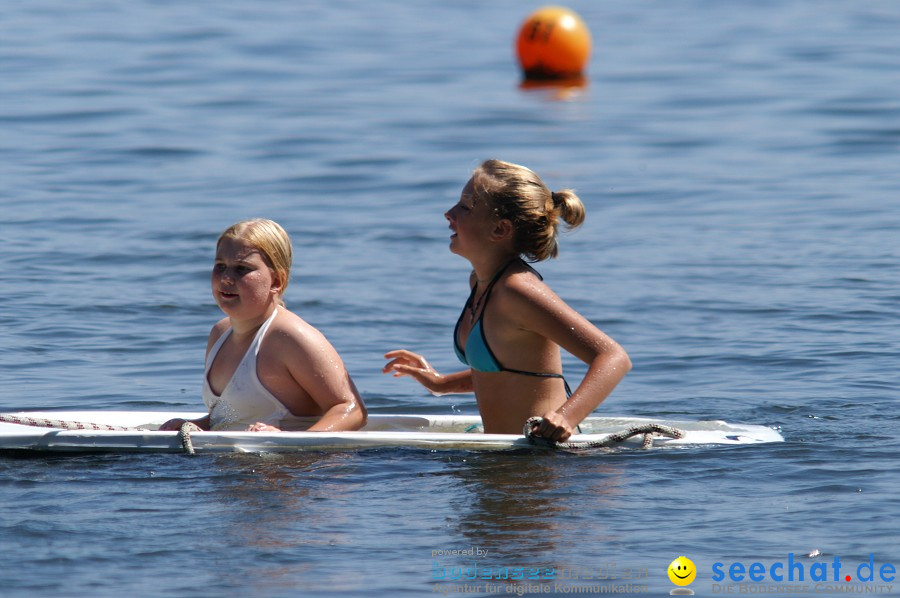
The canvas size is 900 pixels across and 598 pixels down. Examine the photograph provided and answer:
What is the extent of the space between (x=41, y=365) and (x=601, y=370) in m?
3.63

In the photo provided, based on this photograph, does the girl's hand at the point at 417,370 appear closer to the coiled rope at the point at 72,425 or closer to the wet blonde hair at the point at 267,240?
the wet blonde hair at the point at 267,240

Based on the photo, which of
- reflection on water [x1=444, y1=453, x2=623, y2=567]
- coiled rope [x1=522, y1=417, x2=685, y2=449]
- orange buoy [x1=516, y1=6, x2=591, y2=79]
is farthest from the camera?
orange buoy [x1=516, y1=6, x2=591, y2=79]

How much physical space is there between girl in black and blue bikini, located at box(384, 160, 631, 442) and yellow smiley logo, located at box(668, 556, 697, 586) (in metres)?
1.06

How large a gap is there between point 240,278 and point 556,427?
1.35 m

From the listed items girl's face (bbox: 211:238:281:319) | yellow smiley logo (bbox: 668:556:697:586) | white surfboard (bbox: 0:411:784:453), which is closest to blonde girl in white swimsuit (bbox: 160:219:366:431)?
girl's face (bbox: 211:238:281:319)

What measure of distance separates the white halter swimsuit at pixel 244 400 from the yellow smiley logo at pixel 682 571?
5.97ft

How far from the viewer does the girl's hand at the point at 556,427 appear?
5.37 m

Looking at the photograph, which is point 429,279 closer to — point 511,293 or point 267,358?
point 267,358

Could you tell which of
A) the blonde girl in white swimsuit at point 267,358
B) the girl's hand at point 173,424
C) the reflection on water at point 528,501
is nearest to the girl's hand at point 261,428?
the blonde girl in white swimsuit at point 267,358

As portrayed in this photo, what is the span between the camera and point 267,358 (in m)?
5.79

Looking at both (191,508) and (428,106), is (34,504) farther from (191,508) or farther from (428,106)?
(428,106)

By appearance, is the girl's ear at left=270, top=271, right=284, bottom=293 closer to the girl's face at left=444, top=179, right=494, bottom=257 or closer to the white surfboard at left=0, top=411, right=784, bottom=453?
the white surfboard at left=0, top=411, right=784, bottom=453

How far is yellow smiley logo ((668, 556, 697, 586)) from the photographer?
15.2 feet

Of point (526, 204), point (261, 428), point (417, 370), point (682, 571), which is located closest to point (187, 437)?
point (261, 428)
